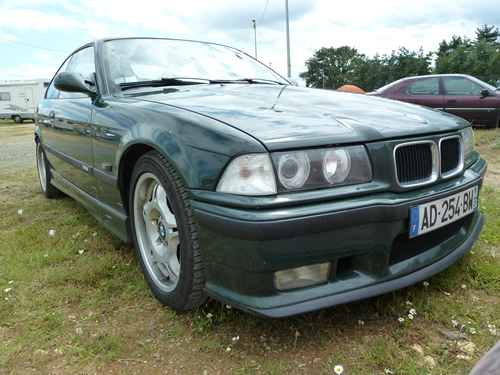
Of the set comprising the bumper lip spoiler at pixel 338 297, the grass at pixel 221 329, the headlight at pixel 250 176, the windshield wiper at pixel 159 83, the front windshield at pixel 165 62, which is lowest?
the grass at pixel 221 329

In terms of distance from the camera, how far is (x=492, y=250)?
96.1 inches

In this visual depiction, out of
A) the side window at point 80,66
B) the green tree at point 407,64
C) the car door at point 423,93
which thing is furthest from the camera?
the green tree at point 407,64

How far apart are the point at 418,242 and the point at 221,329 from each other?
95 cm

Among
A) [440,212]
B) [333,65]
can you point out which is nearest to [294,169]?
[440,212]

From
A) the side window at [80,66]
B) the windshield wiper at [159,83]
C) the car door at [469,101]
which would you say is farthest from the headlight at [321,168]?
the car door at [469,101]

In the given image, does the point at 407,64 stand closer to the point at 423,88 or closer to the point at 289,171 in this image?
the point at 423,88

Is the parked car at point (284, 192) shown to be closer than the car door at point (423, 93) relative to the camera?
Yes

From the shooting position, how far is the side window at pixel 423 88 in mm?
8133

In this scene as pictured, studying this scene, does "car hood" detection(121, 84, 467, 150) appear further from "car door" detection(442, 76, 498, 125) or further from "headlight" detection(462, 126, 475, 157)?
"car door" detection(442, 76, 498, 125)

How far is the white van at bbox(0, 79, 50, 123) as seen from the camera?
957 inches

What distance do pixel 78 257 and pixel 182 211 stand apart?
4.45 ft

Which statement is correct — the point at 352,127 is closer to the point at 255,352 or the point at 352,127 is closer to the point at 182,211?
the point at 182,211

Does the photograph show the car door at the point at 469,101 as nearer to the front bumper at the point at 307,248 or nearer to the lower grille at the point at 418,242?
the lower grille at the point at 418,242

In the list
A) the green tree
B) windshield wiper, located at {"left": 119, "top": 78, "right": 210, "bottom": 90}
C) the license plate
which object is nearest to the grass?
the license plate
